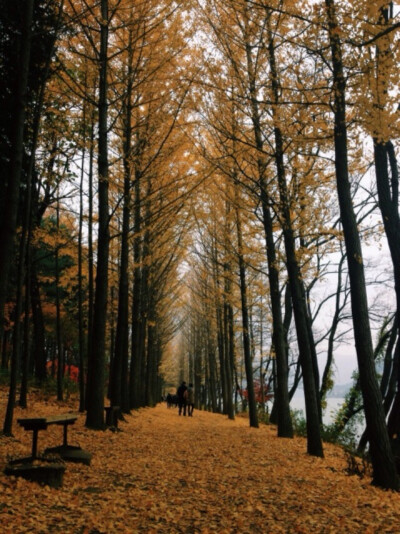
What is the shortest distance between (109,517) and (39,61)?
27.2 feet

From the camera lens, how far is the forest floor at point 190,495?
3.81m

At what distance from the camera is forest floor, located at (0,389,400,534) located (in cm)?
→ 381

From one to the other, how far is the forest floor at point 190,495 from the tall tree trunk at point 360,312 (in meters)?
0.45

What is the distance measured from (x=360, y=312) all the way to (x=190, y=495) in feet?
10.8

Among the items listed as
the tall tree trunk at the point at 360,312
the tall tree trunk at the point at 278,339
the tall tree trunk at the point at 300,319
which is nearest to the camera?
the tall tree trunk at the point at 360,312

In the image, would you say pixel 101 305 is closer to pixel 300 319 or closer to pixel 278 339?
pixel 300 319

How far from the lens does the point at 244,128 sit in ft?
33.9

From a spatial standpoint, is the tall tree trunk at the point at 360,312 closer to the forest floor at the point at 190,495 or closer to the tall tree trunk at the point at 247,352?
the forest floor at the point at 190,495

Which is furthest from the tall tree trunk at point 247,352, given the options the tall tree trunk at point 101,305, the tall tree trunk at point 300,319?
the tall tree trunk at point 101,305

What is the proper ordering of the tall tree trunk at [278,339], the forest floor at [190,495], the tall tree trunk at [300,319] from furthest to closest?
the tall tree trunk at [278,339] → the tall tree trunk at [300,319] → the forest floor at [190,495]

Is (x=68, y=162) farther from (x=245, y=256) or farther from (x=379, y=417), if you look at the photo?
(x=379, y=417)

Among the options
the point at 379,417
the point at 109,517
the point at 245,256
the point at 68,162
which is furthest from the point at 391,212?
the point at 68,162

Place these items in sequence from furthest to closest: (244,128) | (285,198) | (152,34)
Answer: (244,128) < (152,34) < (285,198)

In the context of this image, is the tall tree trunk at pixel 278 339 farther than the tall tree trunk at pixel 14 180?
Yes
